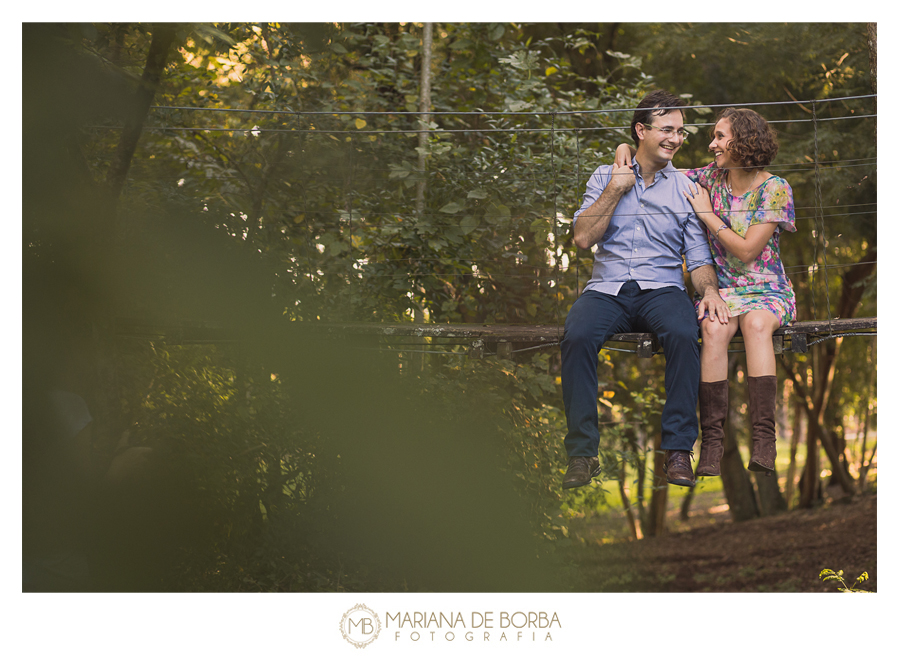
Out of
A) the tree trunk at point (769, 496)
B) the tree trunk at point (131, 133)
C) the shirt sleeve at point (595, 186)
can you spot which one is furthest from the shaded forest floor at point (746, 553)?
the tree trunk at point (131, 133)

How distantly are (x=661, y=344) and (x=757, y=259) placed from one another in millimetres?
443

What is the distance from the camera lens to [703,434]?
2191mm

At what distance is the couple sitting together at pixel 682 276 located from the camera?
212 centimetres

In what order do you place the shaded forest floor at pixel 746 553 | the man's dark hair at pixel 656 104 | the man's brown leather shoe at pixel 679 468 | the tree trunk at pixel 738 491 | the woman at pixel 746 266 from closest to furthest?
1. the man's brown leather shoe at pixel 679 468
2. the woman at pixel 746 266
3. the man's dark hair at pixel 656 104
4. the shaded forest floor at pixel 746 553
5. the tree trunk at pixel 738 491

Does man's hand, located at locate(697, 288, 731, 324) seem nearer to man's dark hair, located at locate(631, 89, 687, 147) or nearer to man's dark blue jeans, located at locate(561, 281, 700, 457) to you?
man's dark blue jeans, located at locate(561, 281, 700, 457)

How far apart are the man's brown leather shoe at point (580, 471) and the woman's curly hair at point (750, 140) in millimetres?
1087

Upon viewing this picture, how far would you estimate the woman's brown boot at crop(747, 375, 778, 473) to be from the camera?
2088 millimetres

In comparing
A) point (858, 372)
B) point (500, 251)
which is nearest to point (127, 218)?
point (500, 251)

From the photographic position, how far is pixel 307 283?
3.16m

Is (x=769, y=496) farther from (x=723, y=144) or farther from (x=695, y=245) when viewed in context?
(x=723, y=144)

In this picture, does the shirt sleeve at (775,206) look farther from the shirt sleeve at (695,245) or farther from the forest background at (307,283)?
the forest background at (307,283)

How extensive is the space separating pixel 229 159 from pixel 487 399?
1.63 metres

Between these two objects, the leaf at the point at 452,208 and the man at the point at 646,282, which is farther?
the leaf at the point at 452,208
